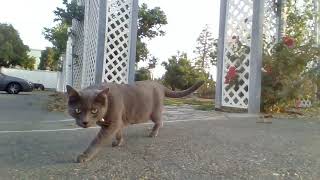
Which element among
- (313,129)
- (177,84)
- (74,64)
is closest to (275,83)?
(313,129)

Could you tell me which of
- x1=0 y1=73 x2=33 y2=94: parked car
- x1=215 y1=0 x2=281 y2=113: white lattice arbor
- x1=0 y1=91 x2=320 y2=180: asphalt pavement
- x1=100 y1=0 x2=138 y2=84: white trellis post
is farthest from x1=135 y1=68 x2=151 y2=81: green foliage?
x1=0 y1=91 x2=320 y2=180: asphalt pavement

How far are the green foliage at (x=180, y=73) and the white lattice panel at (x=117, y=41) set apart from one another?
10694 millimetres

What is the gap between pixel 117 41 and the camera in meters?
7.92

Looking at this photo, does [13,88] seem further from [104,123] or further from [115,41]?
[104,123]

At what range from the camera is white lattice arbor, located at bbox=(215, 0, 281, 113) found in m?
7.08

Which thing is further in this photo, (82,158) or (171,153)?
(171,153)

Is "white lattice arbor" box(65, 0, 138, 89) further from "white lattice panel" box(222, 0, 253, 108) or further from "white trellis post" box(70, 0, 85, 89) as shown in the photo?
"white trellis post" box(70, 0, 85, 89)

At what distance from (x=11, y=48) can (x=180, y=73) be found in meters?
26.3

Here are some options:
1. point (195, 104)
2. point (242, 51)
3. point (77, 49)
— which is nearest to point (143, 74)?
point (77, 49)

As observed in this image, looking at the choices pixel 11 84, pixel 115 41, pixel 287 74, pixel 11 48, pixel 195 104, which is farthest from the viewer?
pixel 11 48

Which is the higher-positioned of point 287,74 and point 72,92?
point 287,74

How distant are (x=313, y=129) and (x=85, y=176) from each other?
3350mm

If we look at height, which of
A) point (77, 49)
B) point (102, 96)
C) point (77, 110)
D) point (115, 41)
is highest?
point (77, 49)

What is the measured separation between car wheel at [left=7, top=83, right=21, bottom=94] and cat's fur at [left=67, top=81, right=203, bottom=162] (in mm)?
14161
